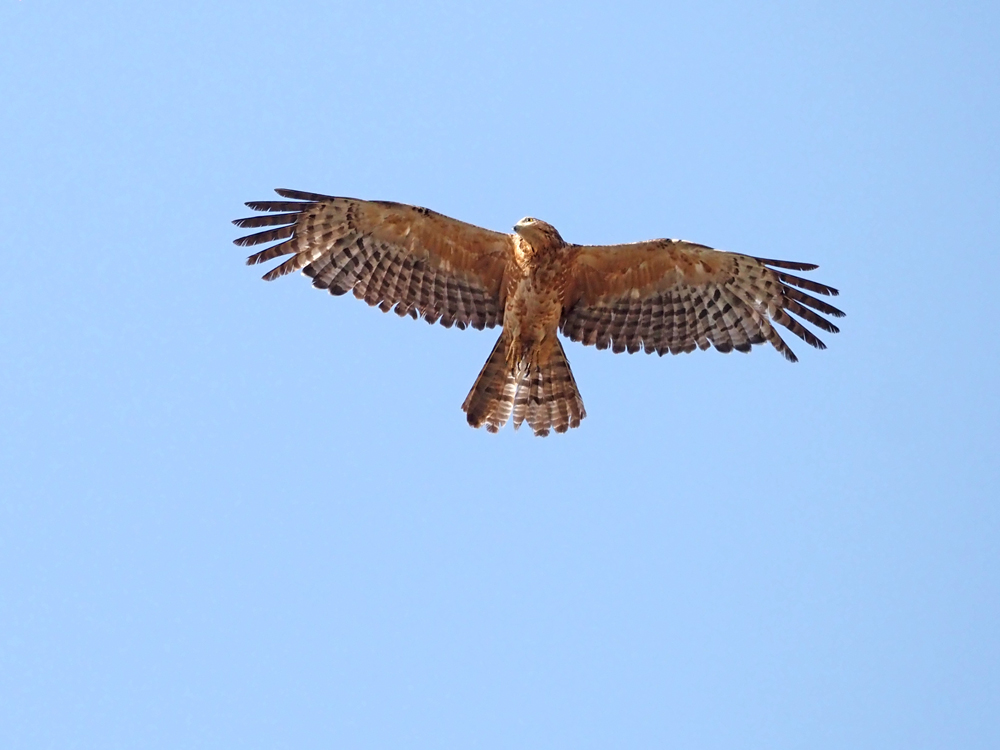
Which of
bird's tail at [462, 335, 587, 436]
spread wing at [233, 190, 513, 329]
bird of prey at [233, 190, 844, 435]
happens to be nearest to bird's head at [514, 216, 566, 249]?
bird of prey at [233, 190, 844, 435]

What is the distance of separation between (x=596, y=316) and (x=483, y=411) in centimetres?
138

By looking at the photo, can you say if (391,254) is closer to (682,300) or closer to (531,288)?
(531,288)

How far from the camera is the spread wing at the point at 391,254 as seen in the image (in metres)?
14.3

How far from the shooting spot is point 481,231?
47.2 ft

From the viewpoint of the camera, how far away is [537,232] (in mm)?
13859

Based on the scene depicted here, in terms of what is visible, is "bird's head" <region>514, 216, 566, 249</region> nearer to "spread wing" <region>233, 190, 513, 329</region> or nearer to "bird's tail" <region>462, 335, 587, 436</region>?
"spread wing" <region>233, 190, 513, 329</region>

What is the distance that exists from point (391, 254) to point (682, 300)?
2.68 meters

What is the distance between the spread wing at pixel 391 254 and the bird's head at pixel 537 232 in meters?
0.51

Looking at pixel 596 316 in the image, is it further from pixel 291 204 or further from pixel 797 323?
pixel 291 204

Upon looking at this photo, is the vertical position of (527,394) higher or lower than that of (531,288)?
lower

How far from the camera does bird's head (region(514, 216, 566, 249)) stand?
45.4ft

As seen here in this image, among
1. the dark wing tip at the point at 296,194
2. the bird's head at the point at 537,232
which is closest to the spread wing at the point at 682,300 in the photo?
the bird's head at the point at 537,232

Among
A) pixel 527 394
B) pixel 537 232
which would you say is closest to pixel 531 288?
pixel 537 232

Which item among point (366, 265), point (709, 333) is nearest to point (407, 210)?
point (366, 265)
